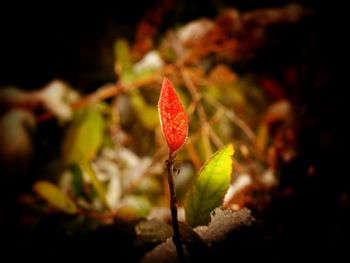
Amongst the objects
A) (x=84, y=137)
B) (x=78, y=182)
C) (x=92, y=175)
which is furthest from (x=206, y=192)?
(x=84, y=137)

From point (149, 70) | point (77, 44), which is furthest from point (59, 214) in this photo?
point (77, 44)

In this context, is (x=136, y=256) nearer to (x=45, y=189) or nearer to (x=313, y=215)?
(x=45, y=189)

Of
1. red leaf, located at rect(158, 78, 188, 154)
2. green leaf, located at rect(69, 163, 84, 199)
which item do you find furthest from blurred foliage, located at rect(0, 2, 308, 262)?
red leaf, located at rect(158, 78, 188, 154)

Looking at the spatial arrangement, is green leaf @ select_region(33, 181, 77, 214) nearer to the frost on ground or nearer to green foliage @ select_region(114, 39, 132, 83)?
the frost on ground

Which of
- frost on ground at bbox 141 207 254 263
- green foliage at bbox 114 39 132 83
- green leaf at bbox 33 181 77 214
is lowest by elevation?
frost on ground at bbox 141 207 254 263

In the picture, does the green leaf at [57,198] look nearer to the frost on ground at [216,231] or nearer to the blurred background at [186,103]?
the blurred background at [186,103]

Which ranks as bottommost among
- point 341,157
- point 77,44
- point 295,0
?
point 341,157
